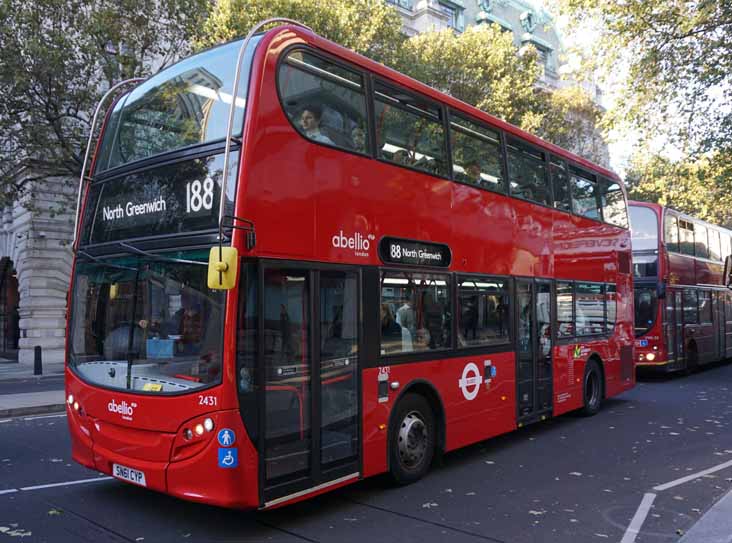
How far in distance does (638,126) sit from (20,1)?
16.5m

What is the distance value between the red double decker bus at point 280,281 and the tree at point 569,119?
20319mm

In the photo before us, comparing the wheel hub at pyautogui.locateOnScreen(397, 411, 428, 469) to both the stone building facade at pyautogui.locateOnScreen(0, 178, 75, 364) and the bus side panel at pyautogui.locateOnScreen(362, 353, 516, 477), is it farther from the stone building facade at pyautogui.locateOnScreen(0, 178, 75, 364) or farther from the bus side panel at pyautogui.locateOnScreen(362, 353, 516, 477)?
the stone building facade at pyautogui.locateOnScreen(0, 178, 75, 364)

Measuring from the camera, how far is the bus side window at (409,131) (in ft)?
21.6

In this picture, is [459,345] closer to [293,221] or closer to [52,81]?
[293,221]

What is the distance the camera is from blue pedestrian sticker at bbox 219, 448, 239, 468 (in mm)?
4648

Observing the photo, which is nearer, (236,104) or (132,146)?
(236,104)

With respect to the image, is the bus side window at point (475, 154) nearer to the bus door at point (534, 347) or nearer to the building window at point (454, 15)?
the bus door at point (534, 347)

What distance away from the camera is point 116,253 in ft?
18.1

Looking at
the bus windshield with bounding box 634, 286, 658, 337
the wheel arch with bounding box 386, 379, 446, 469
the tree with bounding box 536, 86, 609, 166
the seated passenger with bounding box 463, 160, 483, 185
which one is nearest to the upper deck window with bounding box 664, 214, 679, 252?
the bus windshield with bounding box 634, 286, 658, 337

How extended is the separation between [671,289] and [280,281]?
13.7 metres

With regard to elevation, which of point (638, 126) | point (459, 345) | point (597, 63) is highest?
point (597, 63)

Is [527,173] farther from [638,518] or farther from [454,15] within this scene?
[454,15]

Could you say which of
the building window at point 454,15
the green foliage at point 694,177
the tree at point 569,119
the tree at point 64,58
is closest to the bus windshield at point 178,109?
the tree at point 64,58

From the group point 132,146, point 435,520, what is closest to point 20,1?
point 132,146
